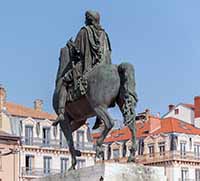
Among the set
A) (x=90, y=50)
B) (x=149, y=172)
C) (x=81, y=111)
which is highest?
(x=90, y=50)

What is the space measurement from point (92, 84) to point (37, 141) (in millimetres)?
81190

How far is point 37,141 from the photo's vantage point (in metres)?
98.9

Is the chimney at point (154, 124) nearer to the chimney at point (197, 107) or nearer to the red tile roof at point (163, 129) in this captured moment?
the red tile roof at point (163, 129)

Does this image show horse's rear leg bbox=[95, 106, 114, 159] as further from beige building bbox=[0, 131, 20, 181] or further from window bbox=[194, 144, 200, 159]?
window bbox=[194, 144, 200, 159]

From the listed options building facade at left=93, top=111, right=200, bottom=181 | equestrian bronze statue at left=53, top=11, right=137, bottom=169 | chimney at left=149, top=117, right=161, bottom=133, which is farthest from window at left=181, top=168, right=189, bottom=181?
equestrian bronze statue at left=53, top=11, right=137, bottom=169

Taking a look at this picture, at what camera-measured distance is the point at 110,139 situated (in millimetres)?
120812

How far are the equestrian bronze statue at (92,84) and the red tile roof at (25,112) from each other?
3139 inches

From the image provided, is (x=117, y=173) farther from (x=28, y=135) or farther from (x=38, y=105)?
(x=38, y=105)

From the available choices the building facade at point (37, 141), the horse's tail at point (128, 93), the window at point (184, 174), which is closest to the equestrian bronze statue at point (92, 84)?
the horse's tail at point (128, 93)

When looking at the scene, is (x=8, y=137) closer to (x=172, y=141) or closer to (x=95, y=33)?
(x=172, y=141)

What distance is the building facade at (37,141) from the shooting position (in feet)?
320

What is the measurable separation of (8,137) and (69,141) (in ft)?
249

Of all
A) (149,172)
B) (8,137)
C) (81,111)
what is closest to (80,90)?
(81,111)

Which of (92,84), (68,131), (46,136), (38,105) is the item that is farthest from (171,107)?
(92,84)
